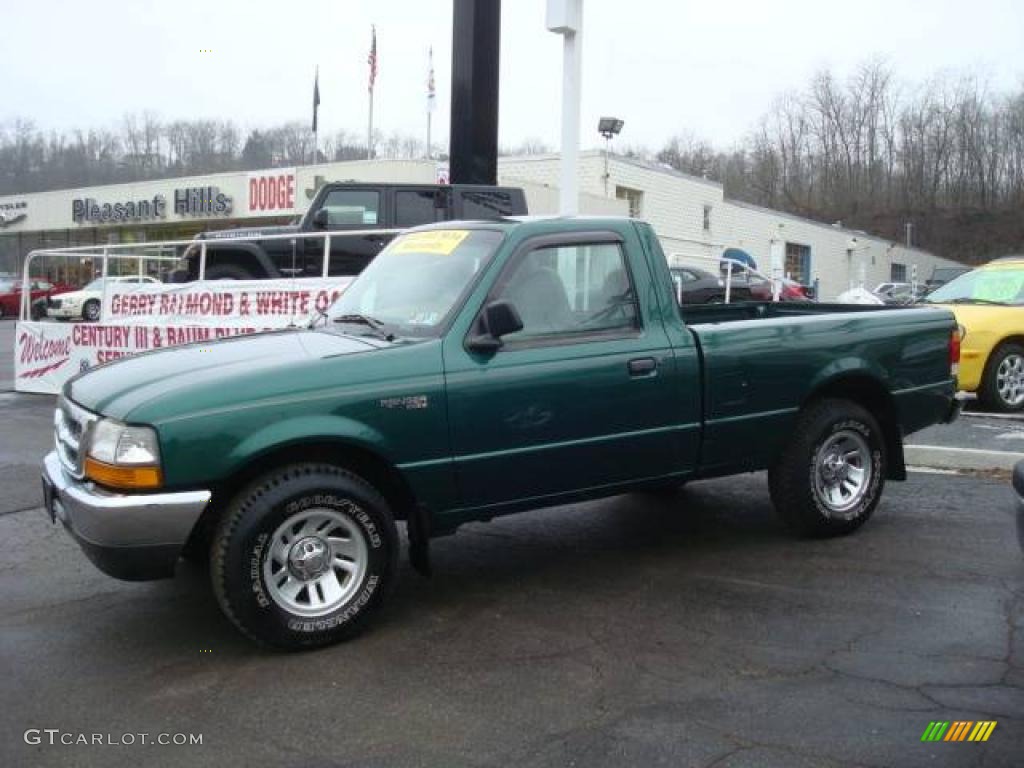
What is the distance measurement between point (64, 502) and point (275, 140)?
154ft

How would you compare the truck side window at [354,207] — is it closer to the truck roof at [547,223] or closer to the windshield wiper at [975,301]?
the windshield wiper at [975,301]

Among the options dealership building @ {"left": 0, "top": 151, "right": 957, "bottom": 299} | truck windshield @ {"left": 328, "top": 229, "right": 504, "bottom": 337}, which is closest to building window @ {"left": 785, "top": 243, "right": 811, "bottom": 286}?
dealership building @ {"left": 0, "top": 151, "right": 957, "bottom": 299}

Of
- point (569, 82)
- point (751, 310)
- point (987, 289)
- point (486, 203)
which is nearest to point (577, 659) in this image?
point (751, 310)

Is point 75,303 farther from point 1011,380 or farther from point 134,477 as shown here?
point 134,477

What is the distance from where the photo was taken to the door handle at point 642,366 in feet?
15.5

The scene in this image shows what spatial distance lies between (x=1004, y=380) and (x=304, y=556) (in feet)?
28.9

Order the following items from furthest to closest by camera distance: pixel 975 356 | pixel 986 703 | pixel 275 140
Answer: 1. pixel 275 140
2. pixel 975 356
3. pixel 986 703

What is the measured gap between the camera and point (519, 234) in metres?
4.65

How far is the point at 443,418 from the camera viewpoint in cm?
424

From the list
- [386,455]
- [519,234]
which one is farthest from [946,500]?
[386,455]

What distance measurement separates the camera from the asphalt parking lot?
126 inches

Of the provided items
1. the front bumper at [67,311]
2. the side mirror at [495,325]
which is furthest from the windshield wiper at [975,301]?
the front bumper at [67,311]

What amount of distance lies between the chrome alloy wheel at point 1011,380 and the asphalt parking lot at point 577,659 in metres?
5.06

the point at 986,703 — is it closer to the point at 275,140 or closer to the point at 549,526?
the point at 549,526
